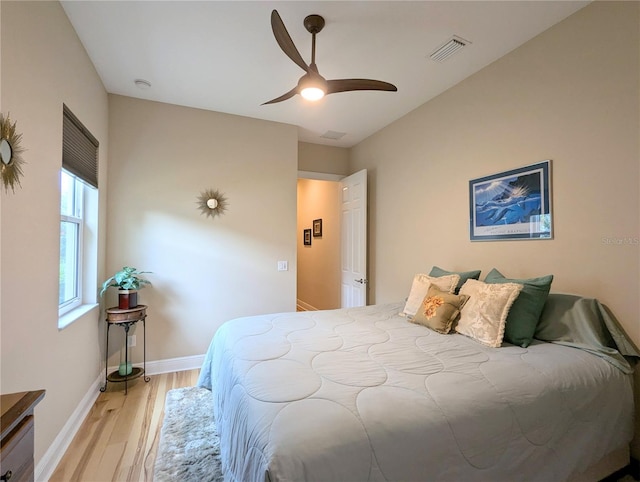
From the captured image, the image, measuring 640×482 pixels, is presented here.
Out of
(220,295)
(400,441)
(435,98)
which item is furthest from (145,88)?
(400,441)

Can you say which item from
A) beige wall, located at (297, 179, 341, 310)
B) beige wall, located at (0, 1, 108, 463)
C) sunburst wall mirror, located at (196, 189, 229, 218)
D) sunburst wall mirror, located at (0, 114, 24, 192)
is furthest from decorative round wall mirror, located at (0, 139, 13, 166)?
beige wall, located at (297, 179, 341, 310)

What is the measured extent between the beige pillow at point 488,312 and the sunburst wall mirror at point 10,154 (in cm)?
255

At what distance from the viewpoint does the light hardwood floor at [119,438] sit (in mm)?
1774

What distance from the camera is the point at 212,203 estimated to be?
132 inches

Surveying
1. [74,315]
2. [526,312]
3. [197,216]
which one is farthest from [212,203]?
[526,312]

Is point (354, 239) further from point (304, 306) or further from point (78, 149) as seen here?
point (78, 149)

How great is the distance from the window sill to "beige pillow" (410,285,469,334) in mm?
2404

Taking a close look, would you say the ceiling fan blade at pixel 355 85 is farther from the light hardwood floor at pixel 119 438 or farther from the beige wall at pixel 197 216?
the light hardwood floor at pixel 119 438

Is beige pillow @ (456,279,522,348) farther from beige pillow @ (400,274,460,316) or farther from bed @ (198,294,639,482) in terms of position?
beige pillow @ (400,274,460,316)

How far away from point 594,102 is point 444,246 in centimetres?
150

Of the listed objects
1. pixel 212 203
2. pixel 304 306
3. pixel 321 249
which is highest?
pixel 212 203

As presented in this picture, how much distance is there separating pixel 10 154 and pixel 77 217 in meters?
1.34

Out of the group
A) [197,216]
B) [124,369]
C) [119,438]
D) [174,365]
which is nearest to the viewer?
[119,438]

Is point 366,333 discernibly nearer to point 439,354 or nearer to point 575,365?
point 439,354
